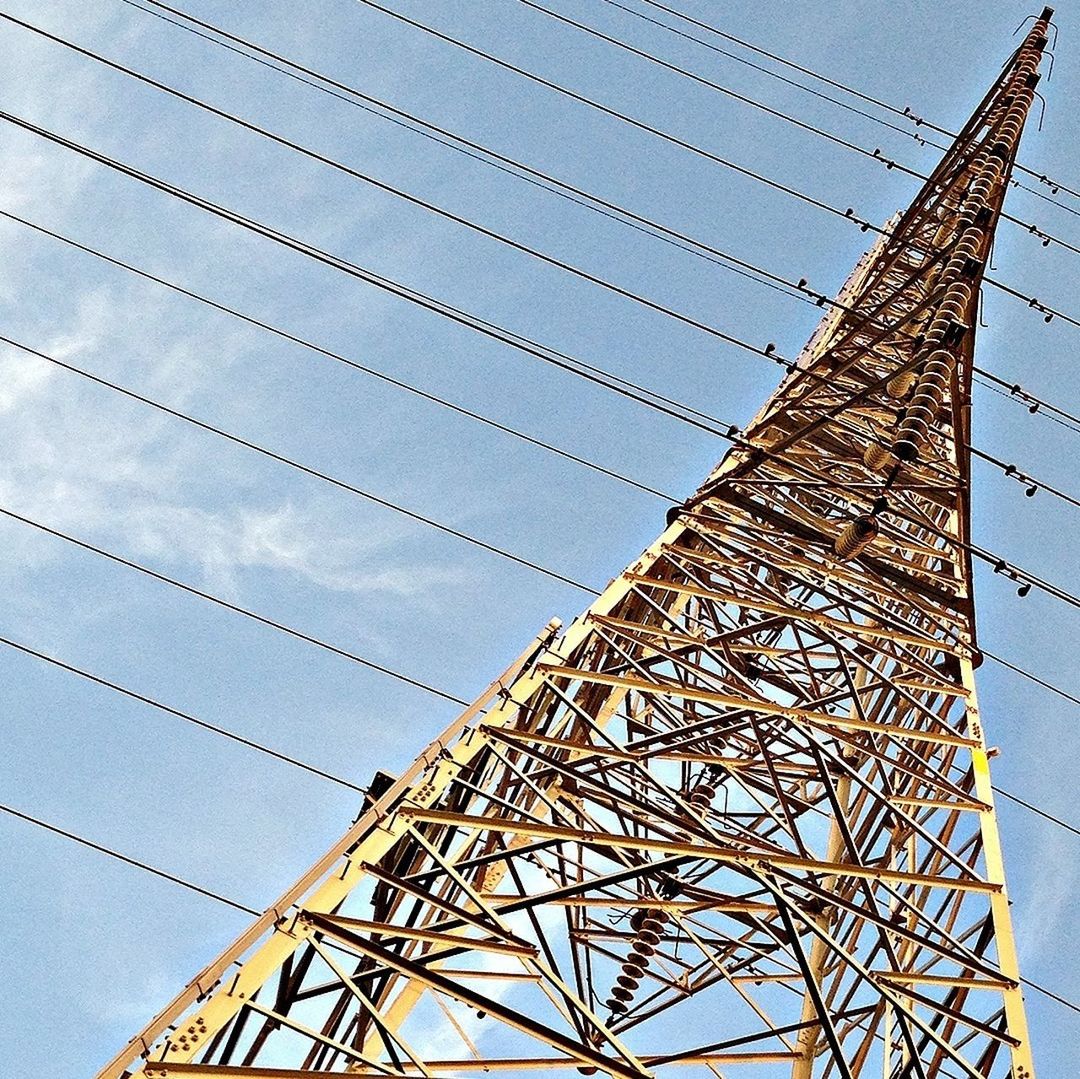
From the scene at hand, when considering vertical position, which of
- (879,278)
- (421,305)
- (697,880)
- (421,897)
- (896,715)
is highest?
(879,278)

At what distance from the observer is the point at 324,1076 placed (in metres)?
6.54

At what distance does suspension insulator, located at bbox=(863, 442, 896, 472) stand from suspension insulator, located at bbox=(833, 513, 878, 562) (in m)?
0.94

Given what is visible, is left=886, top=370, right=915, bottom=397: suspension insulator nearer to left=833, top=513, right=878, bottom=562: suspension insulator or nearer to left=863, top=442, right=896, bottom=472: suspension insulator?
left=863, top=442, right=896, bottom=472: suspension insulator

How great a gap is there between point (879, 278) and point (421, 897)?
44.2ft

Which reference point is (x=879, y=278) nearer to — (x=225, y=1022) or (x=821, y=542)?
(x=821, y=542)

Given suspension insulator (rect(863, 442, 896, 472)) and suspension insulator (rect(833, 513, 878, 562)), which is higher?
suspension insulator (rect(863, 442, 896, 472))

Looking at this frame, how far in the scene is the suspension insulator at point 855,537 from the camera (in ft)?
43.9

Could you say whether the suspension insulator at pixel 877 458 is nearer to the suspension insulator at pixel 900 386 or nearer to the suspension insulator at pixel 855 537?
the suspension insulator at pixel 855 537

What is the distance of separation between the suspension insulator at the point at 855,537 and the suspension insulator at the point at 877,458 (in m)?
0.94

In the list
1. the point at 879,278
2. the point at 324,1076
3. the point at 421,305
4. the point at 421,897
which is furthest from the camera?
the point at 879,278

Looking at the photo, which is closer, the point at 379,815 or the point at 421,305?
the point at 379,815

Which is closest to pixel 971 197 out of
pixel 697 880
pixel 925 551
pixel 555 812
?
pixel 925 551

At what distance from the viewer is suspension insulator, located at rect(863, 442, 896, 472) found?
14273 mm

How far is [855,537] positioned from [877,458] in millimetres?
1276
